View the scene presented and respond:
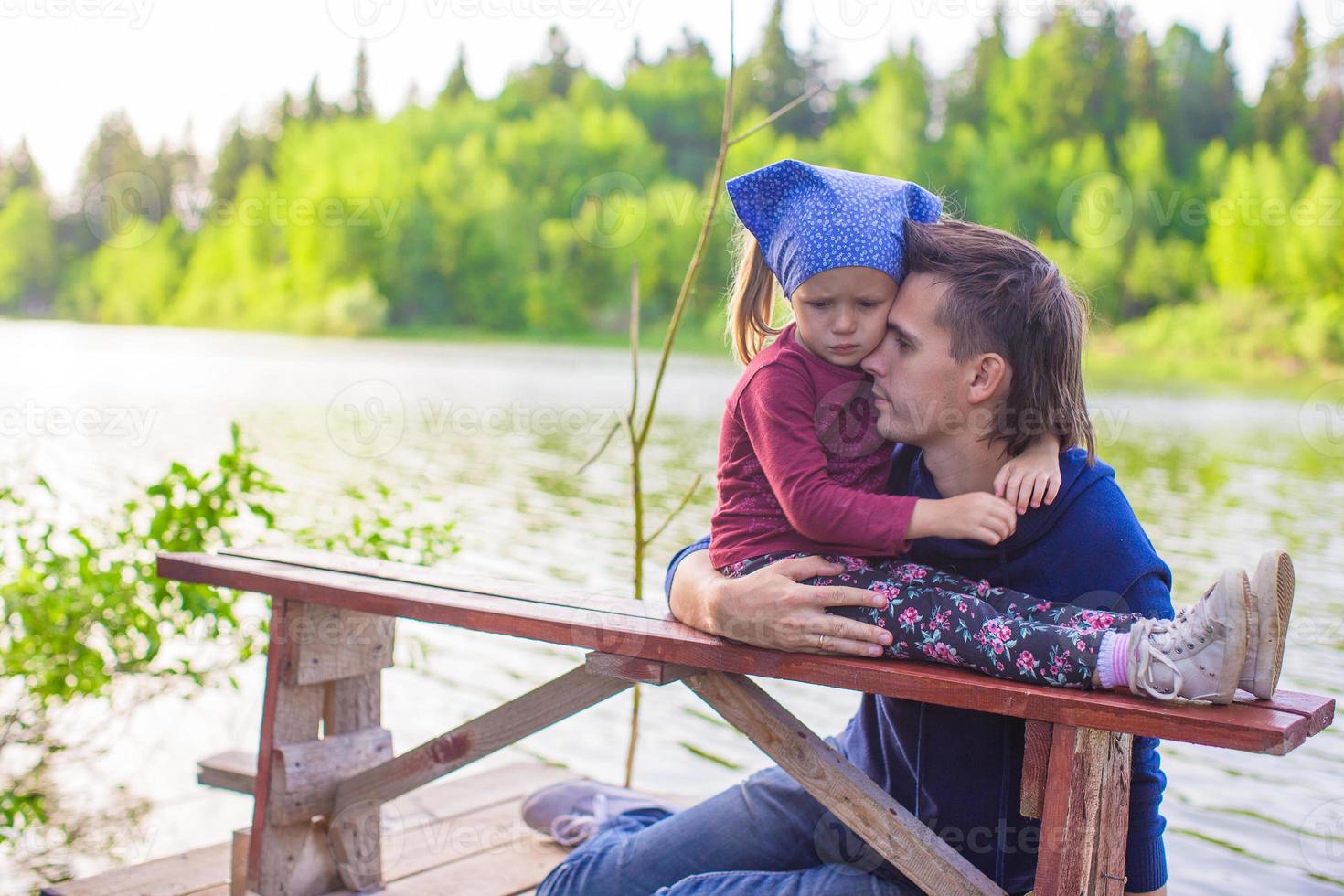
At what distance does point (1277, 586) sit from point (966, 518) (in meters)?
0.43

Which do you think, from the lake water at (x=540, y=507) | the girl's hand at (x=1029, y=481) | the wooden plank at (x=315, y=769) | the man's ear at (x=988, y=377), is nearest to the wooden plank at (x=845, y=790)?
the girl's hand at (x=1029, y=481)

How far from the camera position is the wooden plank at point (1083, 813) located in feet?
5.47

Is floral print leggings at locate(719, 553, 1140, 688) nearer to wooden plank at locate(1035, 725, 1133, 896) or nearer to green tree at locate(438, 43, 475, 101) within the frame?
wooden plank at locate(1035, 725, 1133, 896)

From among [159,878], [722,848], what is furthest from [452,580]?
[159,878]

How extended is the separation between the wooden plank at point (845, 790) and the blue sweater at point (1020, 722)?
0.14 meters

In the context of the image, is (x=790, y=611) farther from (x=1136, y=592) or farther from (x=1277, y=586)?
(x=1277, y=586)

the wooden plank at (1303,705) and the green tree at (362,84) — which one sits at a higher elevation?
the green tree at (362,84)

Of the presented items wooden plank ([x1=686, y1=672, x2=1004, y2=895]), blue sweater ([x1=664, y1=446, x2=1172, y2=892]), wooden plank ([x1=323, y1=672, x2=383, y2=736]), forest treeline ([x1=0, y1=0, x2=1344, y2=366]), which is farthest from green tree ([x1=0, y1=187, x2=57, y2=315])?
blue sweater ([x1=664, y1=446, x2=1172, y2=892])

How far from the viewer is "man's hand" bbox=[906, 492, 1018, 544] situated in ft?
6.02

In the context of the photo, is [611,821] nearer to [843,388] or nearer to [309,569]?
[309,569]

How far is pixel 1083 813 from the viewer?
1.68 metres

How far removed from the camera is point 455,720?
5645mm

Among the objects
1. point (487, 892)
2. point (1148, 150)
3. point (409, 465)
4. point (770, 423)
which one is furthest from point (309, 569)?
point (1148, 150)

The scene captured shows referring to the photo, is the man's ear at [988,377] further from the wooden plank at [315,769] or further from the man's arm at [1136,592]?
the wooden plank at [315,769]
